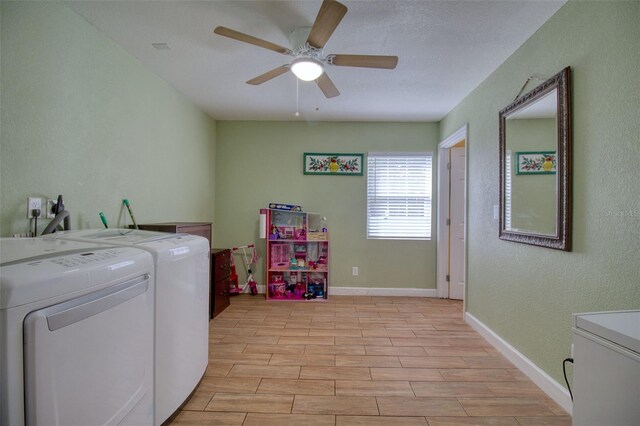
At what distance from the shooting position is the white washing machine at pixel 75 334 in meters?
0.76

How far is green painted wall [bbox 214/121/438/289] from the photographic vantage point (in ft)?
12.9

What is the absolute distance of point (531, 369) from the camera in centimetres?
195

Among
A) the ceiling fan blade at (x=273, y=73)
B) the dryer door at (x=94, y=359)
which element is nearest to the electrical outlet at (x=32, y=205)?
the dryer door at (x=94, y=359)

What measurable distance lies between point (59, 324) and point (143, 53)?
2278mm

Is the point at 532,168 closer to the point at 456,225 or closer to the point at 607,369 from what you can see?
the point at 607,369

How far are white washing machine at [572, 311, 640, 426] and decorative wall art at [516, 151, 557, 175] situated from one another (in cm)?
110

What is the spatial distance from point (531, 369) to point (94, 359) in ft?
8.43

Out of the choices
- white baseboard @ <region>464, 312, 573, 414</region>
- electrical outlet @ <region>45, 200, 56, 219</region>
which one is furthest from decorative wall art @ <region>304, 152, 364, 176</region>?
electrical outlet @ <region>45, 200, 56, 219</region>

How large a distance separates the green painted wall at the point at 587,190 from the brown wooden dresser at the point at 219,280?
2814 millimetres

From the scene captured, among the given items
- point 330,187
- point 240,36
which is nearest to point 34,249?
point 240,36

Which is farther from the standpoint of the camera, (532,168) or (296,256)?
(296,256)

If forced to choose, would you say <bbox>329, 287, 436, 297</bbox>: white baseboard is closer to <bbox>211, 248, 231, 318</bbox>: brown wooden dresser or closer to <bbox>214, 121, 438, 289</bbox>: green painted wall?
<bbox>214, 121, 438, 289</bbox>: green painted wall

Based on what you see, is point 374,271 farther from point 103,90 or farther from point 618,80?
point 103,90

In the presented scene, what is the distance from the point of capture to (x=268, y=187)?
399cm
